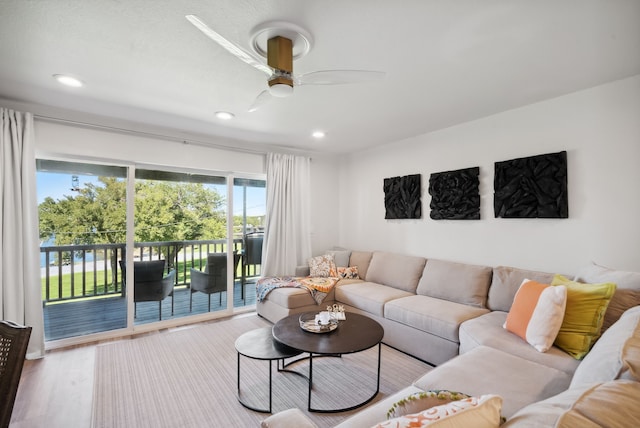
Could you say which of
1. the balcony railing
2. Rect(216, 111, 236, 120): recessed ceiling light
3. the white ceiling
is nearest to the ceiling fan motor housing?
the white ceiling

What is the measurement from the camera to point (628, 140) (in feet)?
7.81

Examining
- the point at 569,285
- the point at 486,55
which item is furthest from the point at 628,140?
the point at 486,55

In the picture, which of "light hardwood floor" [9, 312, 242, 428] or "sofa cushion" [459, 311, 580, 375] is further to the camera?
"light hardwood floor" [9, 312, 242, 428]

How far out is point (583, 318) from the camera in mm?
1941

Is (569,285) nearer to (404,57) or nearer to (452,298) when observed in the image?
(452,298)

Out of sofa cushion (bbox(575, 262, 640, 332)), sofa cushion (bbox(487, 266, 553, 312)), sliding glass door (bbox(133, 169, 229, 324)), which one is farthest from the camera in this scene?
sliding glass door (bbox(133, 169, 229, 324))

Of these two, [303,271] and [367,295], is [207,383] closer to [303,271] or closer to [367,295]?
[367,295]

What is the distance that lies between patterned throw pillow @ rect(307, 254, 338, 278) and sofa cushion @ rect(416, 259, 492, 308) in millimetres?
1270

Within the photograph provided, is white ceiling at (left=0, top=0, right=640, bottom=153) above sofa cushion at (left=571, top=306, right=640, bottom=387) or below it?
above

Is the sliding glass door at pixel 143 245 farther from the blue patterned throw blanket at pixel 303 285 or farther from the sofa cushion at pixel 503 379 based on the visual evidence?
the sofa cushion at pixel 503 379

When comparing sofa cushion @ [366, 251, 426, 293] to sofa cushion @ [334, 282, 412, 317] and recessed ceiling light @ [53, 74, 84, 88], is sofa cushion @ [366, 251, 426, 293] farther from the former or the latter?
recessed ceiling light @ [53, 74, 84, 88]

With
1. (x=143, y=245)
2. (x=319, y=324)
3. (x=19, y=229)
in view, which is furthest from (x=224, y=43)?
(x=143, y=245)

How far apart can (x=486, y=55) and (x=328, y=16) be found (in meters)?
1.16

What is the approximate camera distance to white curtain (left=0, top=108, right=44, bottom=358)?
2.72 metres
